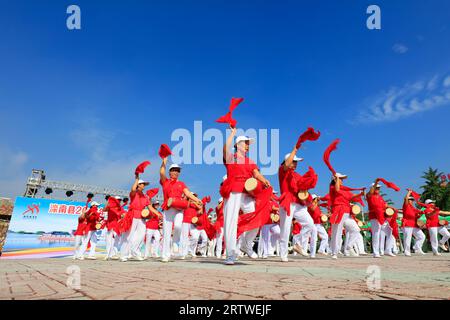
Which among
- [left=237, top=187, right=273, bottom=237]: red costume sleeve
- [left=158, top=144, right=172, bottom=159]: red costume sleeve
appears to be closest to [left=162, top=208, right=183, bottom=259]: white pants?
[left=158, top=144, right=172, bottom=159]: red costume sleeve

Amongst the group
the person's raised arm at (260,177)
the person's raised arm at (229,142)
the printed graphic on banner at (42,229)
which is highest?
the person's raised arm at (229,142)

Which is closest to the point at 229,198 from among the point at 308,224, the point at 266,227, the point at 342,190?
the point at 308,224

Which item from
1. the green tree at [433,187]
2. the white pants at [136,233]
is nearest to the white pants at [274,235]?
the white pants at [136,233]

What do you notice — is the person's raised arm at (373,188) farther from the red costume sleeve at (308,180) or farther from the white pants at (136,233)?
the white pants at (136,233)

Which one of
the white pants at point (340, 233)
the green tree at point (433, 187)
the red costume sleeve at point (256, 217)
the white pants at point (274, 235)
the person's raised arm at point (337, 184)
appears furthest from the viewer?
the green tree at point (433, 187)

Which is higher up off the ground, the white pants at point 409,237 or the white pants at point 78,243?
the white pants at point 409,237

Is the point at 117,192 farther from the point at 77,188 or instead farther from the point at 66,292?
the point at 66,292

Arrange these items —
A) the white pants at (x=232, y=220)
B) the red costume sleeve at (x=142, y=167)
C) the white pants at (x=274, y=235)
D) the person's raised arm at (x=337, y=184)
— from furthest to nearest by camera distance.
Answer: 1. the white pants at (x=274, y=235)
2. the person's raised arm at (x=337, y=184)
3. the red costume sleeve at (x=142, y=167)
4. the white pants at (x=232, y=220)

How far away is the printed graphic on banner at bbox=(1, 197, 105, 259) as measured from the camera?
803 inches

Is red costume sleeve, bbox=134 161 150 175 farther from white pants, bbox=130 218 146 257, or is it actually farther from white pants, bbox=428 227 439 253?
white pants, bbox=428 227 439 253

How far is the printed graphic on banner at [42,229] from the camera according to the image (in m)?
20.4

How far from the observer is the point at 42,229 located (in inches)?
840

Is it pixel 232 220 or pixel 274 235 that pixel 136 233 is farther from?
pixel 274 235

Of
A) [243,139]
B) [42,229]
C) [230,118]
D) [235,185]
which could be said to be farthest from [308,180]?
[42,229]
